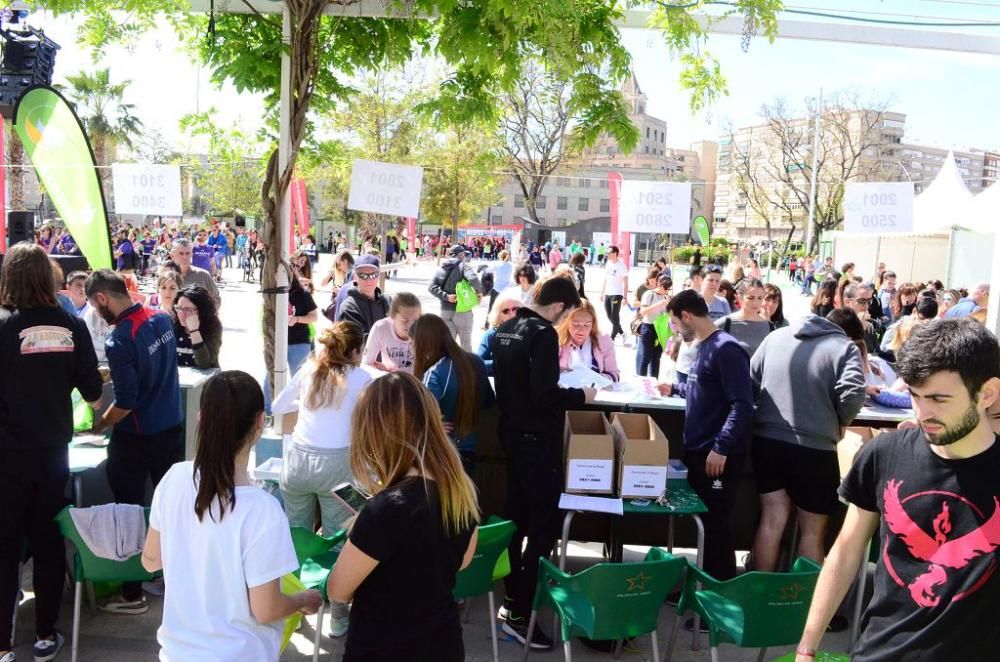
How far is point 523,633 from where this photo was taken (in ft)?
13.9

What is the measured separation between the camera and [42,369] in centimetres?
363

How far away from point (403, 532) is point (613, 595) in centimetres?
142

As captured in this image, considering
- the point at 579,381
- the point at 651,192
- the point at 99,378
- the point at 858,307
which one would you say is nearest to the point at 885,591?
the point at 579,381

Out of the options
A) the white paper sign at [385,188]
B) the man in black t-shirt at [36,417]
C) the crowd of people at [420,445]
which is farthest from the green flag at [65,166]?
the man in black t-shirt at [36,417]

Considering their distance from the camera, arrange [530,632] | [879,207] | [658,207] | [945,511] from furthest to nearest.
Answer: [658,207], [879,207], [530,632], [945,511]

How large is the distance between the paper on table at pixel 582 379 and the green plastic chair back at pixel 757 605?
1893 millimetres

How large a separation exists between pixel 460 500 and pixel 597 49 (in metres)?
3.65

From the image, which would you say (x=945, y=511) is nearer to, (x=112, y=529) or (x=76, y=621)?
(x=112, y=529)

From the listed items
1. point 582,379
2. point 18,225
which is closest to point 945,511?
point 582,379

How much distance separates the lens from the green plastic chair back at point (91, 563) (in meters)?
3.65

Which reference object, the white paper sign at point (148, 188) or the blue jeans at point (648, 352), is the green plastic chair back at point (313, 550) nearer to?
the blue jeans at point (648, 352)

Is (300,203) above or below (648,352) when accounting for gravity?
above

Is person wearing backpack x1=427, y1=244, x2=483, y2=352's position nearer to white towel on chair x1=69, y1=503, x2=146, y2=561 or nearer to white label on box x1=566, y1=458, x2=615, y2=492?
white label on box x1=566, y1=458, x2=615, y2=492

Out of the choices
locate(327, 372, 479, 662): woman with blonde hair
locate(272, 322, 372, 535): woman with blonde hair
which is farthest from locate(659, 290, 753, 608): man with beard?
locate(327, 372, 479, 662): woman with blonde hair
